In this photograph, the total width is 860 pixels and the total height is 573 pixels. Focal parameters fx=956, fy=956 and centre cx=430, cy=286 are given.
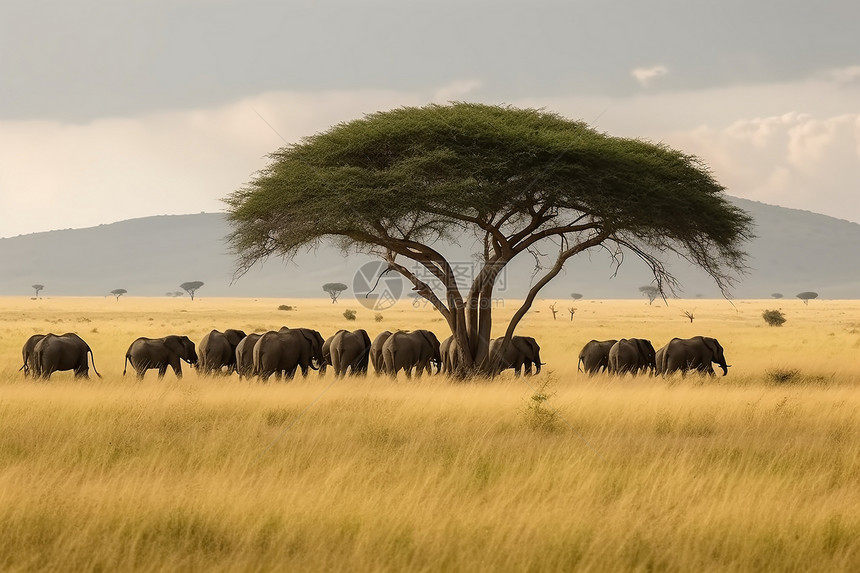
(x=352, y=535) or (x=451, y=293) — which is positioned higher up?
(x=451, y=293)

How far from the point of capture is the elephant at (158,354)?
2177 centimetres

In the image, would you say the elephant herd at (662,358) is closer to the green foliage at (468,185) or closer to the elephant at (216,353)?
the green foliage at (468,185)

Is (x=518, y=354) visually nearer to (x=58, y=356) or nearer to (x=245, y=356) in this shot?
(x=245, y=356)

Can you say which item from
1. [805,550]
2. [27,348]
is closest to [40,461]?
[805,550]

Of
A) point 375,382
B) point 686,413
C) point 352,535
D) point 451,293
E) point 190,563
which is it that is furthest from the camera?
point 451,293

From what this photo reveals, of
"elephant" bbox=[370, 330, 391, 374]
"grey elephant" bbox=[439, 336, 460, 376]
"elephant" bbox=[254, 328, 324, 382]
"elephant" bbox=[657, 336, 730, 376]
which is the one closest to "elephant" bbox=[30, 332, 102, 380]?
"elephant" bbox=[254, 328, 324, 382]


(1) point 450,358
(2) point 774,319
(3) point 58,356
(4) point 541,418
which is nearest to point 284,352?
(1) point 450,358

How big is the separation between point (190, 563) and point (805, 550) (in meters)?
5.05

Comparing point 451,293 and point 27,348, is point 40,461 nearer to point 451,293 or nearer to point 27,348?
point 27,348

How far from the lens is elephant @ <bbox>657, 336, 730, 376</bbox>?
23891mm

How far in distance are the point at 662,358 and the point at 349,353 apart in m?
7.87

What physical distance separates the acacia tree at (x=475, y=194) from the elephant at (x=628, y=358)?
1.89 metres

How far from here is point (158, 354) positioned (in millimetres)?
Result: 21969

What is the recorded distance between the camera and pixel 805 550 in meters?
7.97
